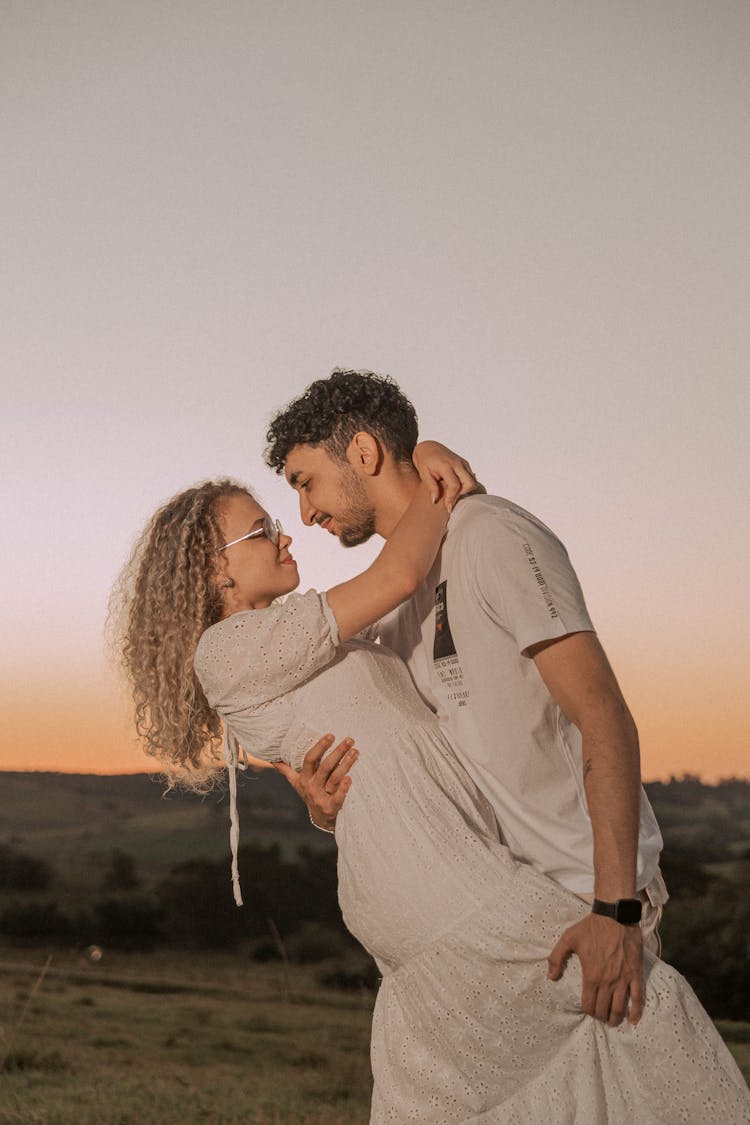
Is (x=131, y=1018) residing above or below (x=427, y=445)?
below

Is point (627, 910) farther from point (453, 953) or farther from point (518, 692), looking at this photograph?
point (518, 692)

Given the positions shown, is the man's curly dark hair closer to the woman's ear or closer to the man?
the woman's ear

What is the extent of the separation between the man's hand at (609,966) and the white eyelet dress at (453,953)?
0.16 feet

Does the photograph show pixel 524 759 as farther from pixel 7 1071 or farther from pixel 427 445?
pixel 7 1071

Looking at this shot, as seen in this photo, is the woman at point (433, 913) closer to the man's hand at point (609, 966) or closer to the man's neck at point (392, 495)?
the man's hand at point (609, 966)

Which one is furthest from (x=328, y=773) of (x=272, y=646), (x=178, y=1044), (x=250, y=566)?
(x=178, y=1044)

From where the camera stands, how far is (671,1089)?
2.24 meters

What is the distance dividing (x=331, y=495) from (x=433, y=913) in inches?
52.5

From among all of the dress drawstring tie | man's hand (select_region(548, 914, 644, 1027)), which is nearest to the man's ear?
the dress drawstring tie

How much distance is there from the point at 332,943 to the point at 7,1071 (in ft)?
31.7

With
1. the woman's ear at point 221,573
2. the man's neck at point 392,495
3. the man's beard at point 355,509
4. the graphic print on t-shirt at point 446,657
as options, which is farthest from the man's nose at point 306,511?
the graphic print on t-shirt at point 446,657

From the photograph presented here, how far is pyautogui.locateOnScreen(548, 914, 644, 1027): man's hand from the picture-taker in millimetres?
2238

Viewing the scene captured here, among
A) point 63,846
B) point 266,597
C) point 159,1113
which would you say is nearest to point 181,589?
point 266,597

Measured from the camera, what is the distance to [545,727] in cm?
257
